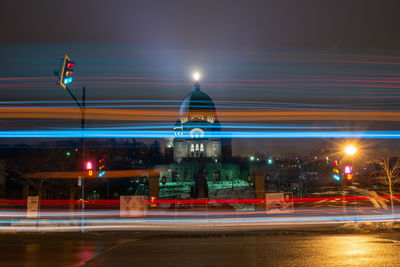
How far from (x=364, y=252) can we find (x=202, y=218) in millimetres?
12966

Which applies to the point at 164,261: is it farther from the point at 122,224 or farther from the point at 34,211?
the point at 34,211

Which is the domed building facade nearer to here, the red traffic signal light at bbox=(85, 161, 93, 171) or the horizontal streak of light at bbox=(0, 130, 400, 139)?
the horizontal streak of light at bbox=(0, 130, 400, 139)

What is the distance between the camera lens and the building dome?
9802cm

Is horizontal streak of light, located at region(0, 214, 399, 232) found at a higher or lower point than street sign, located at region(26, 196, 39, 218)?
lower

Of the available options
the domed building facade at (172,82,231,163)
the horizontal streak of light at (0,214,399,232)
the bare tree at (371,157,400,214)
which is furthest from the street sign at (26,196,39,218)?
the domed building facade at (172,82,231,163)

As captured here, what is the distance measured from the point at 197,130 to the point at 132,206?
80.1m

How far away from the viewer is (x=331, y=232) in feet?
48.1

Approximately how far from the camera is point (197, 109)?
9925cm

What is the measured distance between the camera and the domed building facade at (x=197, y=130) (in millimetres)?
98688

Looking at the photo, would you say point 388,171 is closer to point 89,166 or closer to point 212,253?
point 212,253

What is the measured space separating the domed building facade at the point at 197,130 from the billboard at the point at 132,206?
7510 cm

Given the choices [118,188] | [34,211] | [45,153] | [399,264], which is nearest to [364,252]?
[399,264]

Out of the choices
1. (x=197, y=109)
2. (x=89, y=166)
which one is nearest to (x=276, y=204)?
(x=89, y=166)

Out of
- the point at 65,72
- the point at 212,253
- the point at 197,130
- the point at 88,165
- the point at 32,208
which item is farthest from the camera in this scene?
the point at 197,130
